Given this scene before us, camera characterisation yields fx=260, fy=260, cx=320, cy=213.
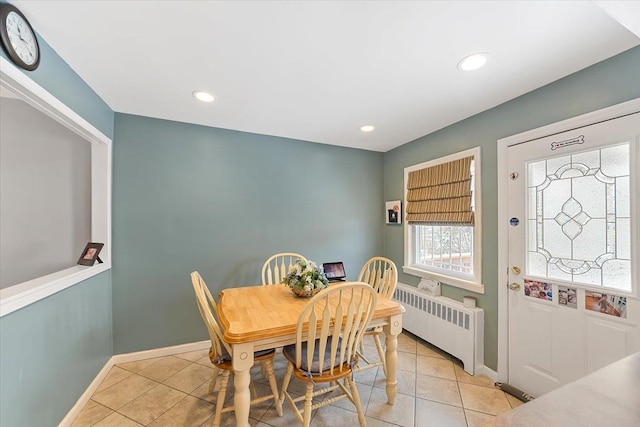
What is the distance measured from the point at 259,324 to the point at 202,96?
184 cm

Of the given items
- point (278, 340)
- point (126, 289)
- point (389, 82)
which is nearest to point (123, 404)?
point (126, 289)

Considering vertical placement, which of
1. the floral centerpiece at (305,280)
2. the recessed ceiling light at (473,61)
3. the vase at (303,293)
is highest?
the recessed ceiling light at (473,61)

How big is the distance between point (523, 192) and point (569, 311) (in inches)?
35.2

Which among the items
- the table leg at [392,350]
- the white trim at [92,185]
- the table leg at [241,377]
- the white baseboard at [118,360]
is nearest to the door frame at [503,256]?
the table leg at [392,350]

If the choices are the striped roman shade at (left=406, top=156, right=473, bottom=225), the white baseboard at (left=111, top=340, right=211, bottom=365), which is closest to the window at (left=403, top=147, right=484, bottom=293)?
the striped roman shade at (left=406, top=156, right=473, bottom=225)

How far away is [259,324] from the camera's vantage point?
1.58 m

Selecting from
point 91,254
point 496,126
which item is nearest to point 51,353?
point 91,254

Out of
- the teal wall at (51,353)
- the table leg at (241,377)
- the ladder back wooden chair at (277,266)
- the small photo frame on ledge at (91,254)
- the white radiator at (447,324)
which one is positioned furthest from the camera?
the ladder back wooden chair at (277,266)

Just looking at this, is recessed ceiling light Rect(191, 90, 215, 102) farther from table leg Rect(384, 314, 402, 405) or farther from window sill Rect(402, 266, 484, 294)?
window sill Rect(402, 266, 484, 294)

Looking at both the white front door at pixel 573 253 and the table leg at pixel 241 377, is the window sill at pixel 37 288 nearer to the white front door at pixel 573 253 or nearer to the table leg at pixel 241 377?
the table leg at pixel 241 377

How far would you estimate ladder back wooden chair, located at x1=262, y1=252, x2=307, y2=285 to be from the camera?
2796 millimetres

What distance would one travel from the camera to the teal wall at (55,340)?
4.28 ft

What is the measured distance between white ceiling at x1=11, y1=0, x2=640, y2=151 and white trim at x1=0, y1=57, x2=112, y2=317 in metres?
0.33

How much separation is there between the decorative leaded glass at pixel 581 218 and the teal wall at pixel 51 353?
10.7 feet
